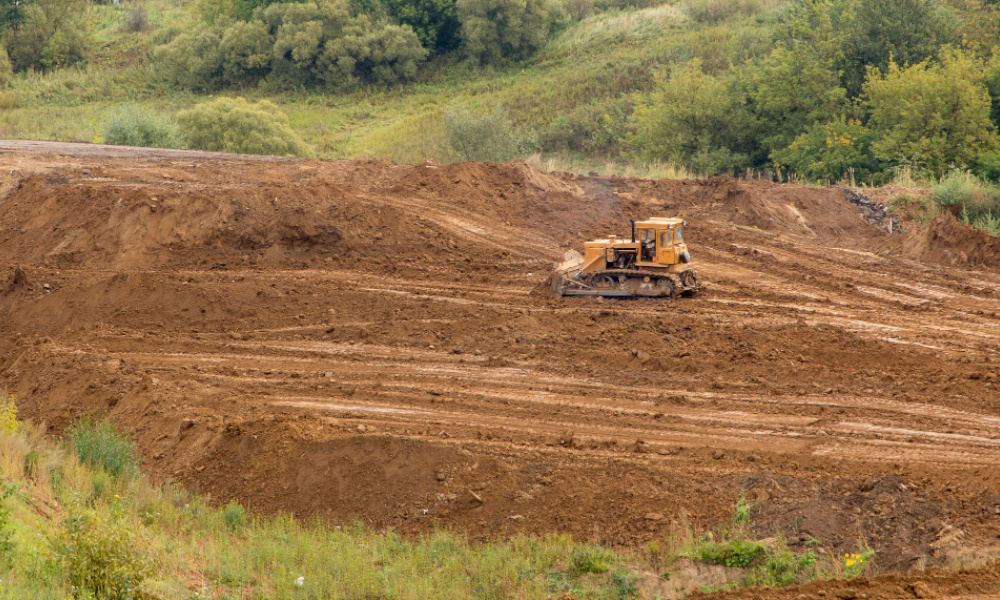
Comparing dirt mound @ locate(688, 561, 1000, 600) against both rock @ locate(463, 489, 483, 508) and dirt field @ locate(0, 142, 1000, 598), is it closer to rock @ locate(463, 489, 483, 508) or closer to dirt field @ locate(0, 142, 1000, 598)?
dirt field @ locate(0, 142, 1000, 598)

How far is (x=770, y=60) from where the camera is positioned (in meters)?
31.1

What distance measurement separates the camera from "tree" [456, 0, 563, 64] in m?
47.1

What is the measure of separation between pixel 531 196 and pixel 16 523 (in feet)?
52.6

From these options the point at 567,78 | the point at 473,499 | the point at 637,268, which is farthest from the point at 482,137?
the point at 473,499

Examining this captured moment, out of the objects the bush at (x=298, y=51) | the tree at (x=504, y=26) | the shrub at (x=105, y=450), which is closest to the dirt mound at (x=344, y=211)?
the shrub at (x=105, y=450)

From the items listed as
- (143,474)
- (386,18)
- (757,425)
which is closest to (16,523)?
(143,474)

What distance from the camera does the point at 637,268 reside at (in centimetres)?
1686

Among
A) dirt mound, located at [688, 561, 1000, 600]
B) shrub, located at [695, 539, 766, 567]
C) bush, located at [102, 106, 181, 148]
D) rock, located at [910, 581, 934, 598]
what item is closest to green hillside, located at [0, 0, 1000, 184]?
bush, located at [102, 106, 181, 148]

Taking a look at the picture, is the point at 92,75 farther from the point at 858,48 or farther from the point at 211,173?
the point at 858,48

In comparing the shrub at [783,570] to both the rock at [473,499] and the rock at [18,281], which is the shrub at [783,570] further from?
the rock at [18,281]

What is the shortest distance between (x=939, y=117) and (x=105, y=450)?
24.7 metres

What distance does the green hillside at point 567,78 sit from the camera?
27719 mm

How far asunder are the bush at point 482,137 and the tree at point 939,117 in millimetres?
13301

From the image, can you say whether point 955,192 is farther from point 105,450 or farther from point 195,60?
point 195,60
